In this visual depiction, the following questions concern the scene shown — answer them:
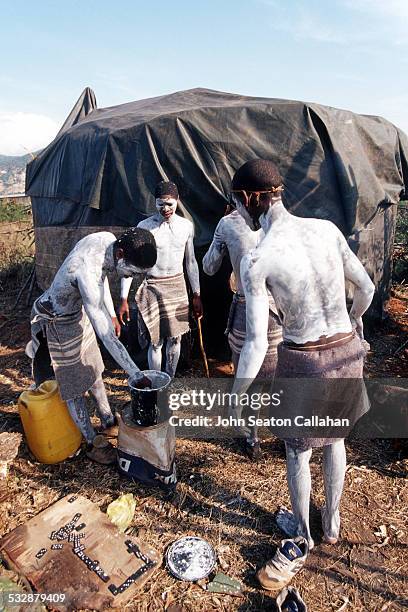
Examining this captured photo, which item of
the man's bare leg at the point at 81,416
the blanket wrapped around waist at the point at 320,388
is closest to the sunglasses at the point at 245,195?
the blanket wrapped around waist at the point at 320,388

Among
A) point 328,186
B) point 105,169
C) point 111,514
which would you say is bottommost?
point 111,514

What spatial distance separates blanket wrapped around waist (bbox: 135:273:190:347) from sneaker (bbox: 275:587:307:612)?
251 centimetres

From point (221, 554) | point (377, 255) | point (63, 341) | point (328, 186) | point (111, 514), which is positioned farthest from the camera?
point (377, 255)

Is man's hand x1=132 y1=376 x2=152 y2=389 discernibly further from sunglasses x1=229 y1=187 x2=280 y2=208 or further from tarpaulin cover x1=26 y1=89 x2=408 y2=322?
tarpaulin cover x1=26 y1=89 x2=408 y2=322

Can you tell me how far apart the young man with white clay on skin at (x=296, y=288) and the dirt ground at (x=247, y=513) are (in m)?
0.77

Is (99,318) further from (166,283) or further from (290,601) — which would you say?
(290,601)

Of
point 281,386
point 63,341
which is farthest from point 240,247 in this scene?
point 63,341

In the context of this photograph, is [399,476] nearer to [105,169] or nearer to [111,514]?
[111,514]

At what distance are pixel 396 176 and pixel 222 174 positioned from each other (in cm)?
263

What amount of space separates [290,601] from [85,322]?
246 cm

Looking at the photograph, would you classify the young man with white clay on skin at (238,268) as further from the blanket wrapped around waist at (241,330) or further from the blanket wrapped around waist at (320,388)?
the blanket wrapped around waist at (320,388)

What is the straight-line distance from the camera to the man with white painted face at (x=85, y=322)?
290 cm

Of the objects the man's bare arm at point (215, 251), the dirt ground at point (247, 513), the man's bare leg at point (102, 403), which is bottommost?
the dirt ground at point (247, 513)

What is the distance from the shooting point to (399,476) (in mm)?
3361
